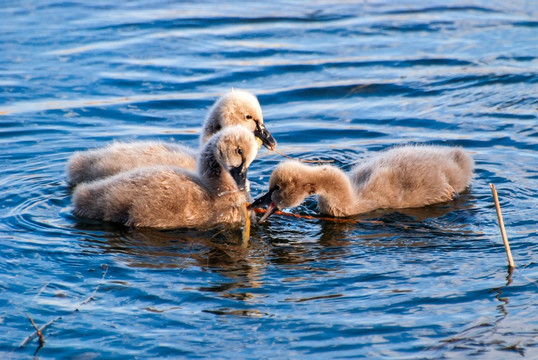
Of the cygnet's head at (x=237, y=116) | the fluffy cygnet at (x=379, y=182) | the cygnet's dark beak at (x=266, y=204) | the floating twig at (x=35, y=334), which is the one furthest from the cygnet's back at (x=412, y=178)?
the floating twig at (x=35, y=334)

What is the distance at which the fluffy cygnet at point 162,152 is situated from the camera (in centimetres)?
767

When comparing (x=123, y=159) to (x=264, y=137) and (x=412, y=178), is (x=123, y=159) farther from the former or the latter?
(x=412, y=178)

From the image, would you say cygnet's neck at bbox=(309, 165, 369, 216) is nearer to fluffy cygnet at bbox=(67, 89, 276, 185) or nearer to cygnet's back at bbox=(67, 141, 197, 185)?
fluffy cygnet at bbox=(67, 89, 276, 185)

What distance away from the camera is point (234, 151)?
6.82 metres

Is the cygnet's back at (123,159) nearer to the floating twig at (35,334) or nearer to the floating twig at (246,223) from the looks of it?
the floating twig at (246,223)

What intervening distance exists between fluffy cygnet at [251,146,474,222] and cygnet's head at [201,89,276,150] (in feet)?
3.01

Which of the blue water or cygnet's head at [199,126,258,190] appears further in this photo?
cygnet's head at [199,126,258,190]

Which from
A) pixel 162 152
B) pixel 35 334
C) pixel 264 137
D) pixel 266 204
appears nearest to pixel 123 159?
pixel 162 152

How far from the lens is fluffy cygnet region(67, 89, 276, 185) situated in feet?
25.2

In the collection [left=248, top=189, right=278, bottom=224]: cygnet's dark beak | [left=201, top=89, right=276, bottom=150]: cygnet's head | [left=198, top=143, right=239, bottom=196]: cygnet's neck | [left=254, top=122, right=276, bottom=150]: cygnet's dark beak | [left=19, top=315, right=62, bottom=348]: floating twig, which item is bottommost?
[left=19, top=315, right=62, bottom=348]: floating twig

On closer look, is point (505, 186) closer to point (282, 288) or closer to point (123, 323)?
point (282, 288)

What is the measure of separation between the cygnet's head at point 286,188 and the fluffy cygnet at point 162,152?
2.96 feet

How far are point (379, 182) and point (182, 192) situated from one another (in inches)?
67.3

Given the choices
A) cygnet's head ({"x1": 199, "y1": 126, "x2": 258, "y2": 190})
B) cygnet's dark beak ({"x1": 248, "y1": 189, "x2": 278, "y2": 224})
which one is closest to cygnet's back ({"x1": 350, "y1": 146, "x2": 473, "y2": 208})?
cygnet's dark beak ({"x1": 248, "y1": 189, "x2": 278, "y2": 224})
